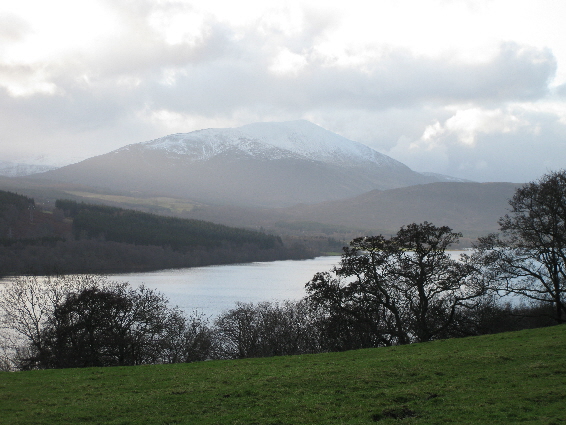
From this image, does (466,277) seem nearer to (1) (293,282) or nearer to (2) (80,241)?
(1) (293,282)

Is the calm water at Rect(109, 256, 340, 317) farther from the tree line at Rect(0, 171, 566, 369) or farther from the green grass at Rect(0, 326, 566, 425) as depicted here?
the green grass at Rect(0, 326, 566, 425)

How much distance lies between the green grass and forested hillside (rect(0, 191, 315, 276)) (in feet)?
302

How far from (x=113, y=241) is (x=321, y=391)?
449 feet

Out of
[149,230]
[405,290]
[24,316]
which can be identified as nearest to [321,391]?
[405,290]

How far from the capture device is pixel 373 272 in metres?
26.6

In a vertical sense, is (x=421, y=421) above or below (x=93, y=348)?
above

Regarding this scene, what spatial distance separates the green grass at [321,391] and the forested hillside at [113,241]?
92.2m

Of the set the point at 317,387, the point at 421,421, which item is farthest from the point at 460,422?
the point at 317,387

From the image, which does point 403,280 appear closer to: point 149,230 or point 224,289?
point 224,289

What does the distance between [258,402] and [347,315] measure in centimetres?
1560

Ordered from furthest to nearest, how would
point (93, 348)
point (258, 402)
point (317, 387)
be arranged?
point (93, 348)
point (317, 387)
point (258, 402)

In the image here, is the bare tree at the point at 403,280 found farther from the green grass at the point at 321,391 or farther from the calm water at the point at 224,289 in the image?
the calm water at the point at 224,289

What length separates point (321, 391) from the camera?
12648mm

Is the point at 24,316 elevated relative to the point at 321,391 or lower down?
lower down
